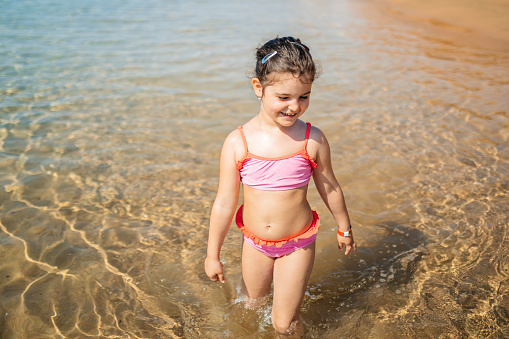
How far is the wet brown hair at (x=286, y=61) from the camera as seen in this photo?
2307 mm

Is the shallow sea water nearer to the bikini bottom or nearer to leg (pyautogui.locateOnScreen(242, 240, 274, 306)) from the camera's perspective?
leg (pyautogui.locateOnScreen(242, 240, 274, 306))

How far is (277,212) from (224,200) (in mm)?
328

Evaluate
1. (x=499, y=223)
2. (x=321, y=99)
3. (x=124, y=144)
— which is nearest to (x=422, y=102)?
(x=321, y=99)

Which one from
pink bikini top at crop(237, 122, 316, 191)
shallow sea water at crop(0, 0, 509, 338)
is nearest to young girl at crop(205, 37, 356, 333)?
pink bikini top at crop(237, 122, 316, 191)

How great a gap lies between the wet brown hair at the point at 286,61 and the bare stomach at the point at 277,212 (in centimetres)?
66

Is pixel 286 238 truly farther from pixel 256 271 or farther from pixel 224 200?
pixel 224 200

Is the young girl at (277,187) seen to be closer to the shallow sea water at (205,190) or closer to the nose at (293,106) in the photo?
the nose at (293,106)

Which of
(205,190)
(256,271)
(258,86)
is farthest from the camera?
→ (205,190)

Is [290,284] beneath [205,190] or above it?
above

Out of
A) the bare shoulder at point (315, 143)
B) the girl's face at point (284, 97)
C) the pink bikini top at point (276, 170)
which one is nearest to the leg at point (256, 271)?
the pink bikini top at point (276, 170)

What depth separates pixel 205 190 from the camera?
15.1 ft

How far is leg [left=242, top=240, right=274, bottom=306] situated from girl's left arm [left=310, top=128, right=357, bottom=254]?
20.0 inches

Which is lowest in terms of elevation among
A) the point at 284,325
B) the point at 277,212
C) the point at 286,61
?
the point at 284,325

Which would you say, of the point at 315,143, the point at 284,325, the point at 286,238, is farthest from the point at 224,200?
the point at 284,325
